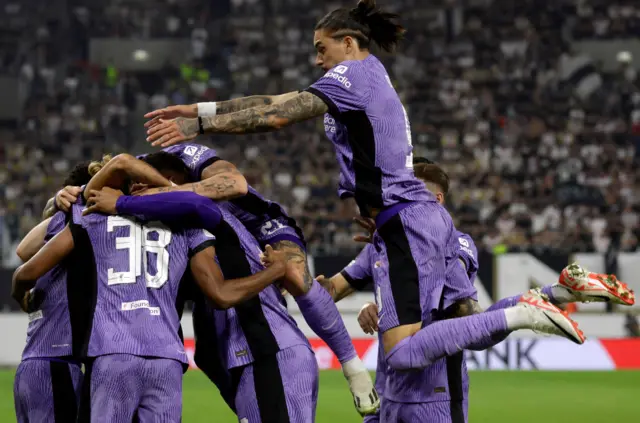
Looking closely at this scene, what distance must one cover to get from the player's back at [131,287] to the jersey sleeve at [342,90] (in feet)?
3.82

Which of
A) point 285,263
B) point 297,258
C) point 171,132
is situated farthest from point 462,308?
point 171,132

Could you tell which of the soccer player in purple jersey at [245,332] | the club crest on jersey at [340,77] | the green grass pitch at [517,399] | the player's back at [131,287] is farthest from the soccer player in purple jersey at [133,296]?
the green grass pitch at [517,399]

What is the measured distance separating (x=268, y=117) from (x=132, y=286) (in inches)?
47.0

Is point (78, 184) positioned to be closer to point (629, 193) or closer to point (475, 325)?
point (475, 325)

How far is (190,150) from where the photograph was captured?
551 centimetres

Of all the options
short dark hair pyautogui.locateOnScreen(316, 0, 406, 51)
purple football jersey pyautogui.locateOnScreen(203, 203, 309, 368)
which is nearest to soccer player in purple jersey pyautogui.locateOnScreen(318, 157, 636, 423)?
purple football jersey pyautogui.locateOnScreen(203, 203, 309, 368)

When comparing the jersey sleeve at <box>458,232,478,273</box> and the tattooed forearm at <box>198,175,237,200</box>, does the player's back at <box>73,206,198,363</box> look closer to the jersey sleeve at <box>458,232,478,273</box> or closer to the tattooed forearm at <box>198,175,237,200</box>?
the tattooed forearm at <box>198,175,237,200</box>

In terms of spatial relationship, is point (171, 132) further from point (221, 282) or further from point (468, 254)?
point (468, 254)

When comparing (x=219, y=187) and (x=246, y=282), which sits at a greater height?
(x=219, y=187)

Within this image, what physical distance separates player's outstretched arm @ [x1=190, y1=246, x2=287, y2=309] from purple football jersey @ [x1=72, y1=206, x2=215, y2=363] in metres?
0.11

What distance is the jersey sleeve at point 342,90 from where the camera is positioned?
540cm

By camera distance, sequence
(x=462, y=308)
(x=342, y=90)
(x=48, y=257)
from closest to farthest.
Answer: (x=48, y=257)
(x=342, y=90)
(x=462, y=308)

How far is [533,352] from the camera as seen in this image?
15211mm

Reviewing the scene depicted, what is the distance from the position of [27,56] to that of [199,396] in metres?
15.7
